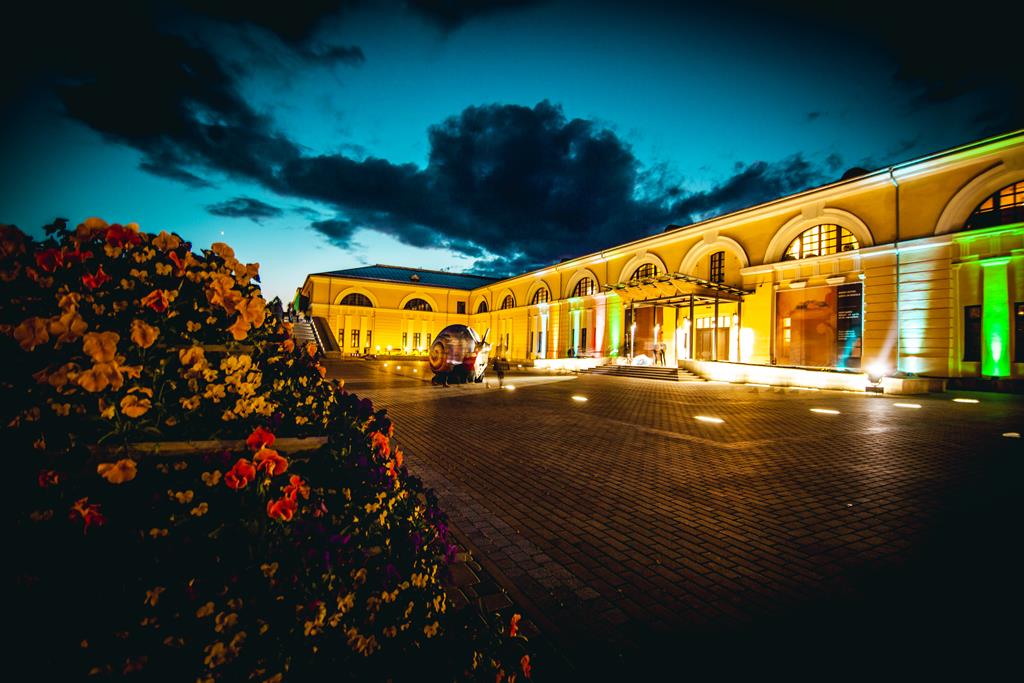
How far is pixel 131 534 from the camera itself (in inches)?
51.1

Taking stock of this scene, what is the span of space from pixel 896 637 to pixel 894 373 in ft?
67.3

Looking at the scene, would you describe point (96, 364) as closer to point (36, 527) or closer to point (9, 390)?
point (9, 390)

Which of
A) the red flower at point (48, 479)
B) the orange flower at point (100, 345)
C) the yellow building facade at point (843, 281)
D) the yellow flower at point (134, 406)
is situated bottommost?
the red flower at point (48, 479)

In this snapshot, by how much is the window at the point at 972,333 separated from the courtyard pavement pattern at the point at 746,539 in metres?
12.0

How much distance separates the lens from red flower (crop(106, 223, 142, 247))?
169 centimetres

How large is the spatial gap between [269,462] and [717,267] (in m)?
29.7

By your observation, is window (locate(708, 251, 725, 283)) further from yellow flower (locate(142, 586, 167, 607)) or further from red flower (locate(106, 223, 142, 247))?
yellow flower (locate(142, 586, 167, 607))

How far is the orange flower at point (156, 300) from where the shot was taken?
1.59 m

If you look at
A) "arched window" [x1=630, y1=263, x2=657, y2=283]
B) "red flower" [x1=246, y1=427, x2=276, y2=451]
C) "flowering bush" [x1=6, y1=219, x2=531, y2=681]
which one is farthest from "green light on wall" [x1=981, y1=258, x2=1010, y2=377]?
"red flower" [x1=246, y1=427, x2=276, y2=451]

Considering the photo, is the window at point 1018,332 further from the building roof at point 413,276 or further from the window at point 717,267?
the building roof at point 413,276

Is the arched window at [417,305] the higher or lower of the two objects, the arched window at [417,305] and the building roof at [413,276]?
the lower

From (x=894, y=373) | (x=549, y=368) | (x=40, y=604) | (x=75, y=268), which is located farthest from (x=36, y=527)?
(x=549, y=368)

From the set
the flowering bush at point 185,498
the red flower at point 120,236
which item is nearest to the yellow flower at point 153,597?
the flowering bush at point 185,498

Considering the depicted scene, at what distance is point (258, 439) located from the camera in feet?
5.28
